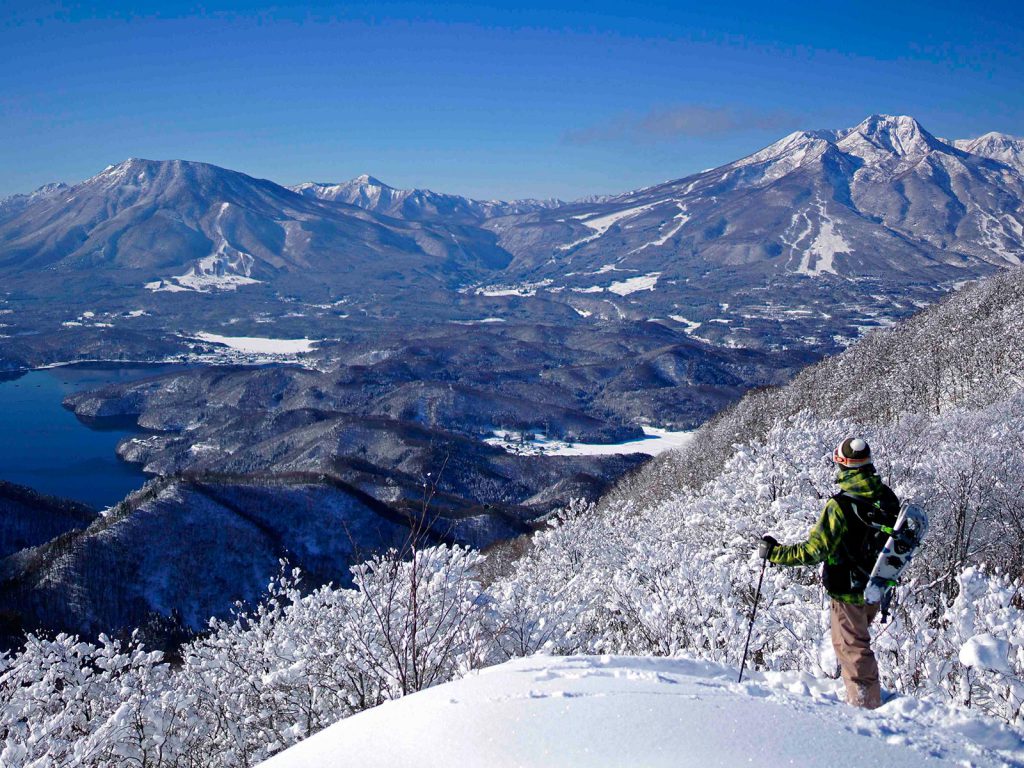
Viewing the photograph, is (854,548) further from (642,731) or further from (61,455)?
(61,455)

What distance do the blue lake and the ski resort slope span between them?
134m

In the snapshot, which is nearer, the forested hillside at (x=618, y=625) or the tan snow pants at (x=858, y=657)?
the tan snow pants at (x=858, y=657)

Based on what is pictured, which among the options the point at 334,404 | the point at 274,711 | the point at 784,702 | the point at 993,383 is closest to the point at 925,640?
the point at 784,702

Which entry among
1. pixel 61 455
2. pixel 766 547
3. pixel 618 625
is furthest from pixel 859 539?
pixel 61 455

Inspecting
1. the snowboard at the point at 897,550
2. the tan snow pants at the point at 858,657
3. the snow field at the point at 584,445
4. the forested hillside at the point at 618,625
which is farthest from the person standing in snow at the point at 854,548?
the snow field at the point at 584,445

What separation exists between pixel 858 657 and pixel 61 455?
567 feet

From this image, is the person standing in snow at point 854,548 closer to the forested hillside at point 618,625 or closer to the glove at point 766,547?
the glove at point 766,547

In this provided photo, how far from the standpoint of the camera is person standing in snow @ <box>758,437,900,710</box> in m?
8.23

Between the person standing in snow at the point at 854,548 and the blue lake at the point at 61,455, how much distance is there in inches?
5350

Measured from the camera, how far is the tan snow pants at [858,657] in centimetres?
833

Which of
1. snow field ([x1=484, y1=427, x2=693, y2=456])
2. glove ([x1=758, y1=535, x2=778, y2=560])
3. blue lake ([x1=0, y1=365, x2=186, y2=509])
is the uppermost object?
glove ([x1=758, y1=535, x2=778, y2=560])

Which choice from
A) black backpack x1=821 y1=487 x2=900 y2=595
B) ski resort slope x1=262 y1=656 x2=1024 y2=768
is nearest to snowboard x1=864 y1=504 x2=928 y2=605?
black backpack x1=821 y1=487 x2=900 y2=595

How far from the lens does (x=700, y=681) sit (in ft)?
28.0

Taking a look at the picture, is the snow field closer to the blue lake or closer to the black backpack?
the blue lake
